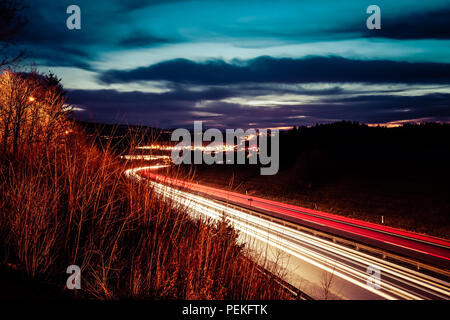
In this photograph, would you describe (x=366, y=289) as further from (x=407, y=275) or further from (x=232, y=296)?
(x=232, y=296)

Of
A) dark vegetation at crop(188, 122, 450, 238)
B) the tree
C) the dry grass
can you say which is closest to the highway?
the dry grass

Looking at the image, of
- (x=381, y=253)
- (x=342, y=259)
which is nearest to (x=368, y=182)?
(x=381, y=253)

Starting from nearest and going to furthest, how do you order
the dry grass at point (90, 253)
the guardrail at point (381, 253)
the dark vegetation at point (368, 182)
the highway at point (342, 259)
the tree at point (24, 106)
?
the dry grass at point (90, 253) → the highway at point (342, 259) → the tree at point (24, 106) → the guardrail at point (381, 253) → the dark vegetation at point (368, 182)

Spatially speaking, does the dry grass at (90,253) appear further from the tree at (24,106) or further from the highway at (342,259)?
the tree at (24,106)

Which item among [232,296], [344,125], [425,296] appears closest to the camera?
[232,296]

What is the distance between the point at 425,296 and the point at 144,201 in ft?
37.0

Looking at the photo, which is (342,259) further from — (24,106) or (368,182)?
(368,182)

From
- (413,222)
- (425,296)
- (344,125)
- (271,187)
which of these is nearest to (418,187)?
(413,222)

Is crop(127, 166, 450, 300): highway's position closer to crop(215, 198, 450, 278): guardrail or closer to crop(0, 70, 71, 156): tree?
crop(215, 198, 450, 278): guardrail

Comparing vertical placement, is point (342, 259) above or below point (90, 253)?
below

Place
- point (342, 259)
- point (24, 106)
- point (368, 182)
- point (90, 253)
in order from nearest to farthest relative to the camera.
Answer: point (90, 253)
point (24, 106)
point (342, 259)
point (368, 182)

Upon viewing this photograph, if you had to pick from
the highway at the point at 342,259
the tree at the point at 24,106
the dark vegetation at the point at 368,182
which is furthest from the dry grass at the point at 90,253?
the dark vegetation at the point at 368,182

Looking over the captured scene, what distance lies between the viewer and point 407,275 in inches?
537
